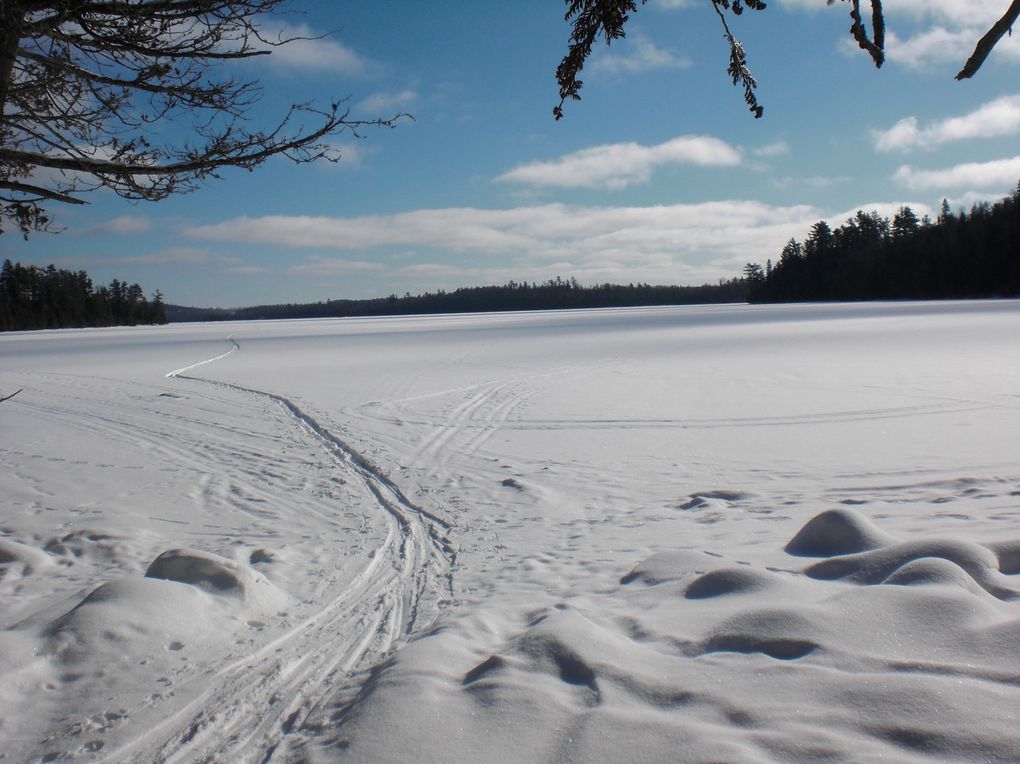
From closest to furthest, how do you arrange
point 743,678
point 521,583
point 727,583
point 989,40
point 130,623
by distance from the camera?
point 989,40, point 743,678, point 130,623, point 727,583, point 521,583

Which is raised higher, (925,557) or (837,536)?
(925,557)

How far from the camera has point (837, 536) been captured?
430 centimetres

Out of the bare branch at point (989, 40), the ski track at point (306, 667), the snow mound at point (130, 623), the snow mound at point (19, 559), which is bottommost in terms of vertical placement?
the ski track at point (306, 667)

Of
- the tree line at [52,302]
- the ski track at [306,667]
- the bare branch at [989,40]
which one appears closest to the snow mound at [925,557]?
the ski track at [306,667]

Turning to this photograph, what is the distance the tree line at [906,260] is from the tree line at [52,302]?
90.0 metres

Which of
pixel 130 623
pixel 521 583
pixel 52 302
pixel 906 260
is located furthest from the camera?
pixel 52 302

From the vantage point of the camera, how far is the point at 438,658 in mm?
3215

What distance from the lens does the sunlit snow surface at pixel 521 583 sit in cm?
252

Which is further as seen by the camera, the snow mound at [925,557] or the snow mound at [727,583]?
the snow mound at [727,583]

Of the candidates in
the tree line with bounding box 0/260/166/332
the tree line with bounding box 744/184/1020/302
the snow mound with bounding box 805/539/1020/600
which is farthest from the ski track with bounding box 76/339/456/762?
the tree line with bounding box 0/260/166/332

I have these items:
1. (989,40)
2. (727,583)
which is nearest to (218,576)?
(727,583)

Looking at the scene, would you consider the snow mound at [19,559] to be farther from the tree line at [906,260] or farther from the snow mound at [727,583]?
the tree line at [906,260]

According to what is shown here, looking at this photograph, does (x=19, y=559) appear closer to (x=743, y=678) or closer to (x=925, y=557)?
(x=743, y=678)

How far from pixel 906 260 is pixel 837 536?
83457 millimetres
